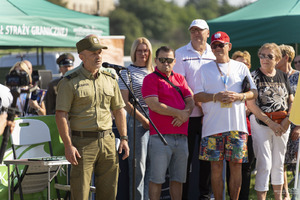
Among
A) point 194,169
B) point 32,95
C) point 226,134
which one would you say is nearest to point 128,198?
point 194,169

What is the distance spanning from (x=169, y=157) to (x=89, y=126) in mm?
1223

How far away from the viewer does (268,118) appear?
586 centimetres

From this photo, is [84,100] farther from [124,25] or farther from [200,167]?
[124,25]

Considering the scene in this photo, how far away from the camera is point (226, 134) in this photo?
217 inches

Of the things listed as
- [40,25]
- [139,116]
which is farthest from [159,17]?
[139,116]

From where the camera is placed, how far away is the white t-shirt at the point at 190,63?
19.5ft

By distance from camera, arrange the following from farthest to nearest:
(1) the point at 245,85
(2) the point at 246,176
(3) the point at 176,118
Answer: (2) the point at 246,176, (1) the point at 245,85, (3) the point at 176,118

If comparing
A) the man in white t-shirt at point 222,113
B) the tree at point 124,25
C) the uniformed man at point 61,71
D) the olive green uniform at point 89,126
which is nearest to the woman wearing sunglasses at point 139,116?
the man in white t-shirt at point 222,113

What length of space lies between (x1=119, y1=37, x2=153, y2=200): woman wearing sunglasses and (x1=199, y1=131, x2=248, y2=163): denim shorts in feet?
2.27

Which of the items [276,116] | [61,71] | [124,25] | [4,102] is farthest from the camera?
[124,25]

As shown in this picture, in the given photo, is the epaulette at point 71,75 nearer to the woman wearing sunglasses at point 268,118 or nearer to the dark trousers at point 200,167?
the dark trousers at point 200,167

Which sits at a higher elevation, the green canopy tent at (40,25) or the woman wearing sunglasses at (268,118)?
the green canopy tent at (40,25)

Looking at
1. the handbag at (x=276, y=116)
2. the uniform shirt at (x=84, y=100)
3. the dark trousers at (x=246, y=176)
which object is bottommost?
the dark trousers at (x=246, y=176)

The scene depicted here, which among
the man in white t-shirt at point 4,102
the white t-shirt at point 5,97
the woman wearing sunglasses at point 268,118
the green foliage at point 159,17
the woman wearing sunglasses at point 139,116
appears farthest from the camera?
the green foliage at point 159,17
